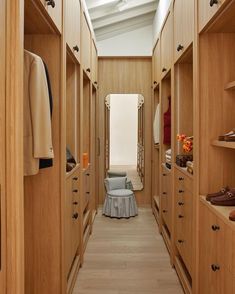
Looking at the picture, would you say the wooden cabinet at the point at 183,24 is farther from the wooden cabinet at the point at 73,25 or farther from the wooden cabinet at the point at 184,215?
the wooden cabinet at the point at 184,215

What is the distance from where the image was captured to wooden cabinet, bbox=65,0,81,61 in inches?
90.0

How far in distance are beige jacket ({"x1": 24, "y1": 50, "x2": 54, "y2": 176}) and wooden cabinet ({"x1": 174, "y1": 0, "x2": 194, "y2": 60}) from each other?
1.10 m

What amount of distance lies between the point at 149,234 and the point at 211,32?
2586 millimetres

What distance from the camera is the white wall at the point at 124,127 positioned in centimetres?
509

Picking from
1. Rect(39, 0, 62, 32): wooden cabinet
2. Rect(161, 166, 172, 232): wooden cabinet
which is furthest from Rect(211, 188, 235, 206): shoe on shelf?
Rect(161, 166, 172, 232): wooden cabinet

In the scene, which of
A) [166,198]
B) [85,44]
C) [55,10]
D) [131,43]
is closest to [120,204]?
[166,198]

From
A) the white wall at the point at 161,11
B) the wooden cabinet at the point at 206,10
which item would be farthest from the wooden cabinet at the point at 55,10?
the white wall at the point at 161,11

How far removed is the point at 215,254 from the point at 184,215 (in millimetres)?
812

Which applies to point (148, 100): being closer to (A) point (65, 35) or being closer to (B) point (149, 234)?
(B) point (149, 234)

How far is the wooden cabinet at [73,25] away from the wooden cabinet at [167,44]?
34.7 inches

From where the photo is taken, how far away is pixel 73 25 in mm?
2520

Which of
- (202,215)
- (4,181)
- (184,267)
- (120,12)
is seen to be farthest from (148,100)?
→ (4,181)

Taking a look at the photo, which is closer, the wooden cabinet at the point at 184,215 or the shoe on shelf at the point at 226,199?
the shoe on shelf at the point at 226,199

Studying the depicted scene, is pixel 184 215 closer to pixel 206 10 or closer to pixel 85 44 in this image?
pixel 206 10
